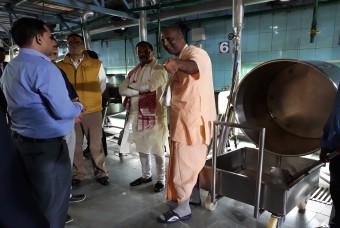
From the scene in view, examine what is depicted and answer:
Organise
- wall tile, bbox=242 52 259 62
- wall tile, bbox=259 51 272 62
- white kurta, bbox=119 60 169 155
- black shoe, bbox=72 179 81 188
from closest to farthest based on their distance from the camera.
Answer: white kurta, bbox=119 60 169 155
black shoe, bbox=72 179 81 188
wall tile, bbox=259 51 272 62
wall tile, bbox=242 52 259 62

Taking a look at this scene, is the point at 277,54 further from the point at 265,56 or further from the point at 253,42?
the point at 253,42

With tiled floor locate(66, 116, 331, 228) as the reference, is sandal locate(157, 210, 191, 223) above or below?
above

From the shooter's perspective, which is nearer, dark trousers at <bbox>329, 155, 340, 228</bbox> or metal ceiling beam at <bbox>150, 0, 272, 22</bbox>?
dark trousers at <bbox>329, 155, 340, 228</bbox>

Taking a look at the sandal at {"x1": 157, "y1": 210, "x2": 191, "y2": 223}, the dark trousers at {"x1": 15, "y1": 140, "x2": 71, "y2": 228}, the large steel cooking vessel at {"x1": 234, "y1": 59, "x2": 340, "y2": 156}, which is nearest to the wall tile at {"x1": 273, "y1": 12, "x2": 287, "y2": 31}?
the large steel cooking vessel at {"x1": 234, "y1": 59, "x2": 340, "y2": 156}

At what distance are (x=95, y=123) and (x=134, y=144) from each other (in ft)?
1.43

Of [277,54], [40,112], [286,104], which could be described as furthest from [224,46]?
[40,112]

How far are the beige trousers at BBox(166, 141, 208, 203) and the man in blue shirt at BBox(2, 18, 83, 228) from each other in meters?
0.74

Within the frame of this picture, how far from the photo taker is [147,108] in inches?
99.5

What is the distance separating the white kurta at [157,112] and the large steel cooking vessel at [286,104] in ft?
2.47

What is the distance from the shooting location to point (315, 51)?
3.67 meters

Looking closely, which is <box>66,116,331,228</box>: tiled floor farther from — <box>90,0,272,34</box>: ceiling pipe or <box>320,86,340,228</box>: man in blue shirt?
<box>90,0,272,34</box>: ceiling pipe

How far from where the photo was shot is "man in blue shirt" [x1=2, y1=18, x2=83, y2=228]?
1.48 meters

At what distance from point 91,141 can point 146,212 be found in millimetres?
915

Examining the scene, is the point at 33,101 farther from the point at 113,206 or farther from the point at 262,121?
the point at 262,121
